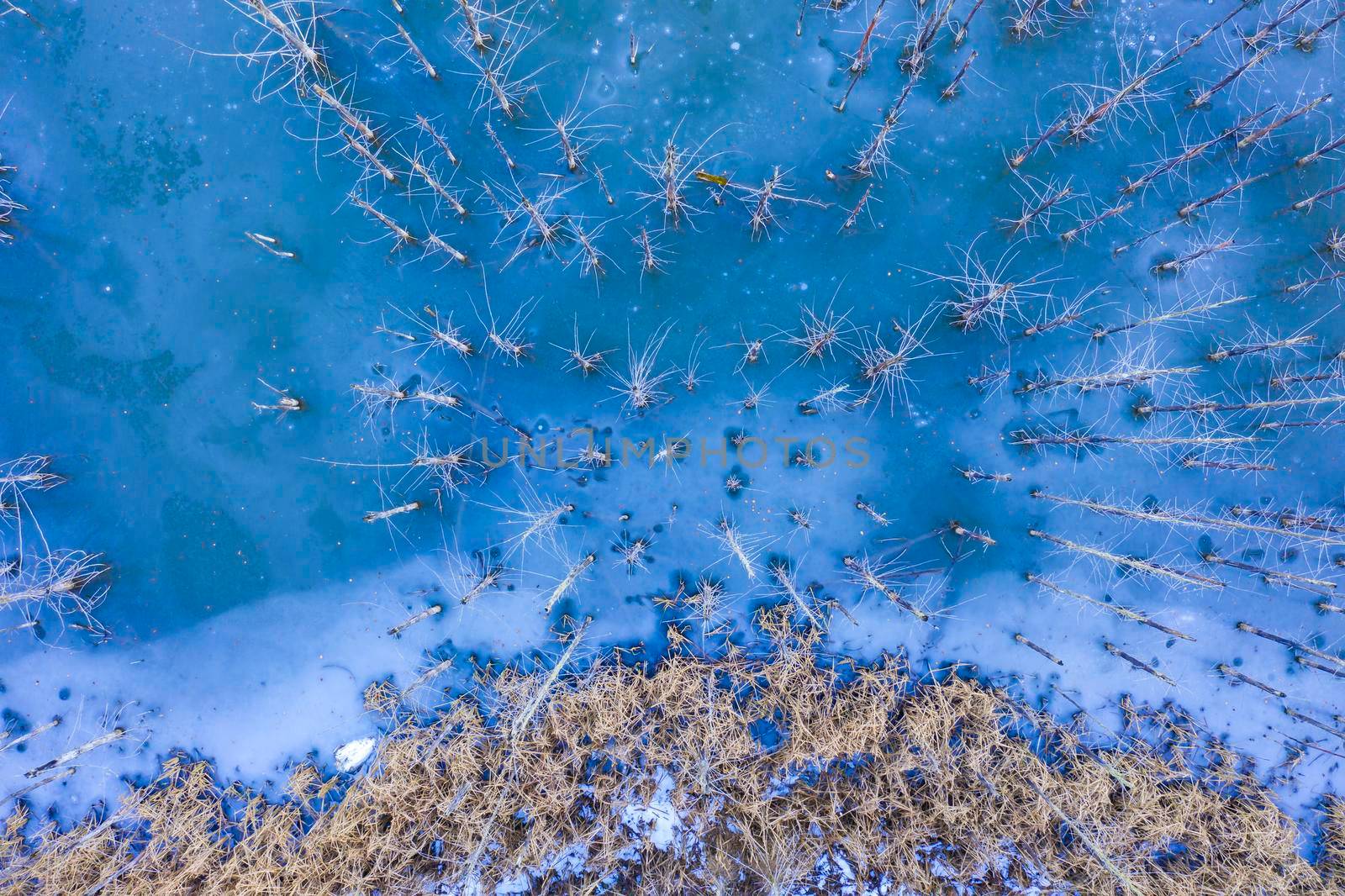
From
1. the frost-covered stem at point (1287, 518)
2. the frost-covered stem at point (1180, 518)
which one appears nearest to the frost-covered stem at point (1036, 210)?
the frost-covered stem at point (1180, 518)

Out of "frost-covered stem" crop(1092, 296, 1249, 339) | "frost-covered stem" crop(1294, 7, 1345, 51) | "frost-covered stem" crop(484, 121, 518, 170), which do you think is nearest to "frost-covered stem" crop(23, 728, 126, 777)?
"frost-covered stem" crop(484, 121, 518, 170)

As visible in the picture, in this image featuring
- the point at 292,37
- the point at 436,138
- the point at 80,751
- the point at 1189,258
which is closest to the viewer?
the point at 292,37

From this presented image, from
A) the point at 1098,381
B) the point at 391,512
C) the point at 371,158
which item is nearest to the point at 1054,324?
the point at 1098,381

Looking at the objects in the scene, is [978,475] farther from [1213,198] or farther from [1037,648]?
[1213,198]

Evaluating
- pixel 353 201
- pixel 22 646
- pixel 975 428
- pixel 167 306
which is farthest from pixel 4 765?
pixel 975 428

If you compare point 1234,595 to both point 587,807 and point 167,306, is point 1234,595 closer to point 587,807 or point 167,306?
point 587,807

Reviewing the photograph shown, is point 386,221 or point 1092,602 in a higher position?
point 386,221
